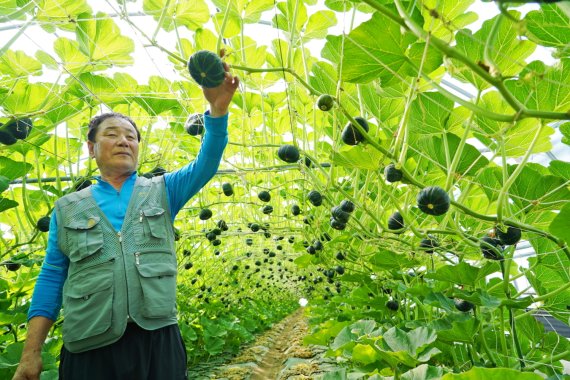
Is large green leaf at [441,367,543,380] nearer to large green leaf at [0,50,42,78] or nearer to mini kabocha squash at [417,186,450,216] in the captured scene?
mini kabocha squash at [417,186,450,216]

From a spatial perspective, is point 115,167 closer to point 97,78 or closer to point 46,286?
point 46,286

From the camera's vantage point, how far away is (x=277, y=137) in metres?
4.30

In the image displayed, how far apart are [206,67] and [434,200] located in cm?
86

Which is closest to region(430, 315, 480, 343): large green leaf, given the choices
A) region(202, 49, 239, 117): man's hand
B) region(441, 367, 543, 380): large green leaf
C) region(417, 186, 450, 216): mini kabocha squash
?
region(441, 367, 543, 380): large green leaf

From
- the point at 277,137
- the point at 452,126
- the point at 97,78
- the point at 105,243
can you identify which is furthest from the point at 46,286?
the point at 277,137

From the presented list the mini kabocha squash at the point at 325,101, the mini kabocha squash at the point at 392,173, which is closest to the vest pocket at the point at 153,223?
the mini kabocha squash at the point at 325,101

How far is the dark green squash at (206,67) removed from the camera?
126 cm

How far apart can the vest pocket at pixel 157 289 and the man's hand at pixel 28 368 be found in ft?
1.71

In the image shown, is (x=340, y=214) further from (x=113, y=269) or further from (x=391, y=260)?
(x=113, y=269)

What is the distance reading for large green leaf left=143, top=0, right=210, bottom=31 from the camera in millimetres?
2238

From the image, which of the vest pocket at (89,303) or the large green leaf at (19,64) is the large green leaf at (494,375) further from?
the large green leaf at (19,64)

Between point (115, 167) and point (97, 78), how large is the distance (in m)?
0.90

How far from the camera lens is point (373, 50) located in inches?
52.7

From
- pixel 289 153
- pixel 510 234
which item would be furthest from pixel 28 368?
pixel 510 234
